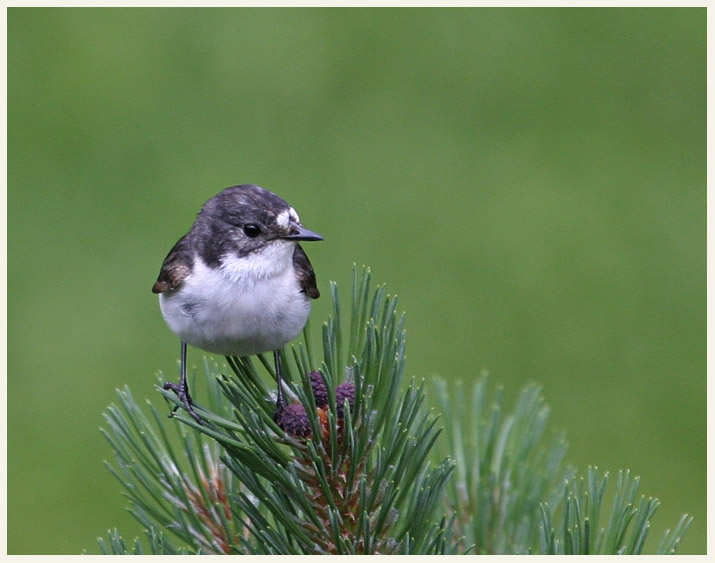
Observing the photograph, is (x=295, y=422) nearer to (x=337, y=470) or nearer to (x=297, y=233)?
(x=337, y=470)

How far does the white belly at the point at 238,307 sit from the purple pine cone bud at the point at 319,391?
30 cm

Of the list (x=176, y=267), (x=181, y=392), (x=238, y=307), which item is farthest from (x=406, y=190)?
(x=181, y=392)

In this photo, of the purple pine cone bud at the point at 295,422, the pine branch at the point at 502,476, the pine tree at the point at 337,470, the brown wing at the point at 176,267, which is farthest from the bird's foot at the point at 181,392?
the pine branch at the point at 502,476

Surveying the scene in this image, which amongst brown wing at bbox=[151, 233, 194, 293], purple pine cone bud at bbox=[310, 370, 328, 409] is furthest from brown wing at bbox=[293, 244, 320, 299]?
purple pine cone bud at bbox=[310, 370, 328, 409]

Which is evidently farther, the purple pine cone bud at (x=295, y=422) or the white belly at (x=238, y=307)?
the white belly at (x=238, y=307)

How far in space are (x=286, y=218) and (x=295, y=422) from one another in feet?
1.99

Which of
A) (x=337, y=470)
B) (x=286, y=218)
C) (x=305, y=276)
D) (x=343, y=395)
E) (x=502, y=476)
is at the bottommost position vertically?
(x=502, y=476)

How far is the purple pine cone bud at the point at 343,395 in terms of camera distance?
146cm

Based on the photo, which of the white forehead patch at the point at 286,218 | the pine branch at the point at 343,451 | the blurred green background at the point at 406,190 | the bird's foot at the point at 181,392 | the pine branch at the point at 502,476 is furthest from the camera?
the blurred green background at the point at 406,190

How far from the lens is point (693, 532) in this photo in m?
3.78

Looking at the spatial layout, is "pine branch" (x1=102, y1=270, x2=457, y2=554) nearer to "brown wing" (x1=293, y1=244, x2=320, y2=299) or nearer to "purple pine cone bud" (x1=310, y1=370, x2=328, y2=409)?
"purple pine cone bud" (x1=310, y1=370, x2=328, y2=409)

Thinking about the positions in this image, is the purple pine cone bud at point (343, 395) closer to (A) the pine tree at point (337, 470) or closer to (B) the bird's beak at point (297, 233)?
(A) the pine tree at point (337, 470)

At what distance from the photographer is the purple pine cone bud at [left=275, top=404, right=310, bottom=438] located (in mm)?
1444

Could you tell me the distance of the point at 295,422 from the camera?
1.45m
